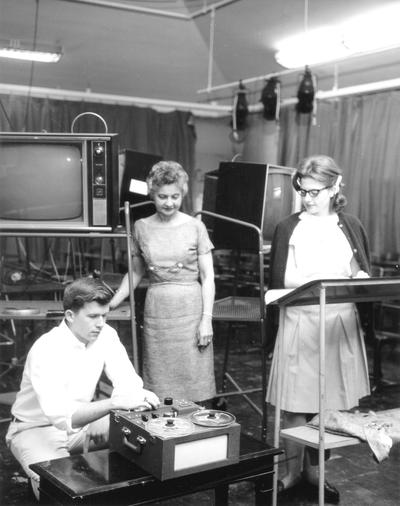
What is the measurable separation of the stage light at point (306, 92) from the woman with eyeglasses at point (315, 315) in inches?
168

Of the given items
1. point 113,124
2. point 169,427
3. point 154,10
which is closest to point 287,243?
point 169,427

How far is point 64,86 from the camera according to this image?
8.76 meters

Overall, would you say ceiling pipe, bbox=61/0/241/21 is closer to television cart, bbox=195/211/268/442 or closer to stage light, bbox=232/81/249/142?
stage light, bbox=232/81/249/142

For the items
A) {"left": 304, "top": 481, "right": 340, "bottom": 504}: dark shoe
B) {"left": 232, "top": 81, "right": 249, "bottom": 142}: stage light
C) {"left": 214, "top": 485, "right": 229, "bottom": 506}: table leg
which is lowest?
{"left": 304, "top": 481, "right": 340, "bottom": 504}: dark shoe

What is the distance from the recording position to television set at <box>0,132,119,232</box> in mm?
3227

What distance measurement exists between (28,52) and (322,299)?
19.5 ft

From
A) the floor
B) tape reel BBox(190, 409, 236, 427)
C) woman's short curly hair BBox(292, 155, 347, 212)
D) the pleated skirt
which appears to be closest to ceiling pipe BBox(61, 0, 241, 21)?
the floor

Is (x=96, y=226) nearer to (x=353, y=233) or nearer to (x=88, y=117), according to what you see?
(x=353, y=233)

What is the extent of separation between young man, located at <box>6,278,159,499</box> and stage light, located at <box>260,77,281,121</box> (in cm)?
540

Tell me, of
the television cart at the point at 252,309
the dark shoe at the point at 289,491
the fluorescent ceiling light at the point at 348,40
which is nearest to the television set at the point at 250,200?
the television cart at the point at 252,309

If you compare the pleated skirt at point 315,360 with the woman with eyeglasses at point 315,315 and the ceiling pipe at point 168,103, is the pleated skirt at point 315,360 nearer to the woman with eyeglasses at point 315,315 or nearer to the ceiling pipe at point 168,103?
the woman with eyeglasses at point 315,315

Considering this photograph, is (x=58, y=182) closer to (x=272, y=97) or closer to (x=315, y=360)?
(x=315, y=360)

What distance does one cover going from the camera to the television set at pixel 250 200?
381cm

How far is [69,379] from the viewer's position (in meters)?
2.61
